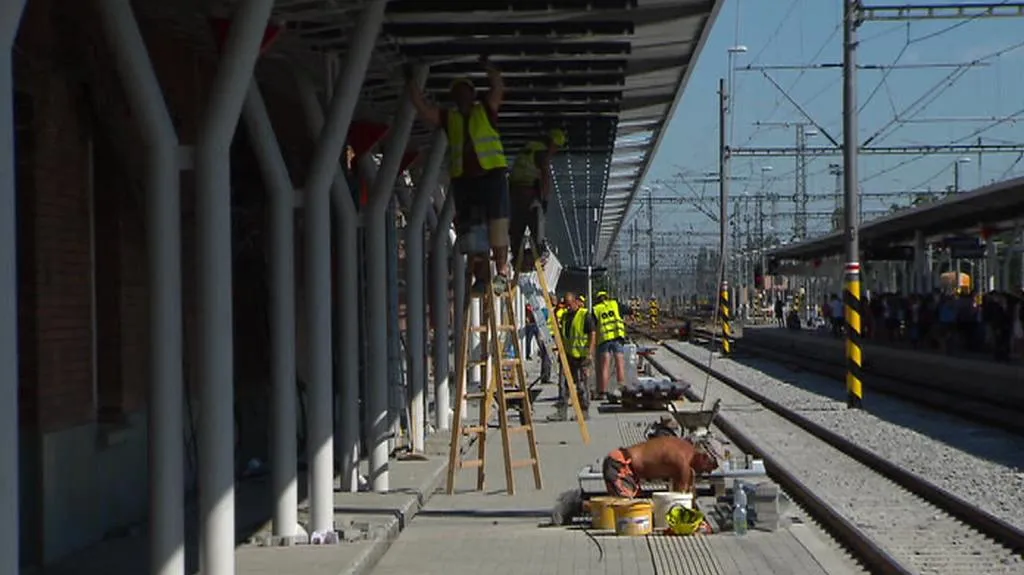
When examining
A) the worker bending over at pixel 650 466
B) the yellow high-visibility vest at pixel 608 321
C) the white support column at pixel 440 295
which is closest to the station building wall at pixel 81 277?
the worker bending over at pixel 650 466

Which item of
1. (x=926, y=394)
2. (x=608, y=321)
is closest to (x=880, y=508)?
(x=608, y=321)

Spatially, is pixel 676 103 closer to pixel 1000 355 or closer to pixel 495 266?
pixel 495 266

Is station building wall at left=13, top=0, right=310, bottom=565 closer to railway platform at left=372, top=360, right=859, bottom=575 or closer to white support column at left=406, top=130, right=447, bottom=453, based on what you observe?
railway platform at left=372, top=360, right=859, bottom=575

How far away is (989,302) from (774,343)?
77.6 ft

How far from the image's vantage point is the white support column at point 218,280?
8484 mm

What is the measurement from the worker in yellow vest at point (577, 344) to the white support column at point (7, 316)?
16321 millimetres

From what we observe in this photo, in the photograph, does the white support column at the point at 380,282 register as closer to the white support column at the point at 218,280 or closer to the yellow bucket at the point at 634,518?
the yellow bucket at the point at 634,518

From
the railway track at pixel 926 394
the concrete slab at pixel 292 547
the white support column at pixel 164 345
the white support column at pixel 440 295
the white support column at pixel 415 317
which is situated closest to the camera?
the white support column at pixel 164 345

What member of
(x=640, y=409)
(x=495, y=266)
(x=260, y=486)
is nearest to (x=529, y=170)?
(x=495, y=266)

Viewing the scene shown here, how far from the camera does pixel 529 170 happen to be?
1424 centimetres

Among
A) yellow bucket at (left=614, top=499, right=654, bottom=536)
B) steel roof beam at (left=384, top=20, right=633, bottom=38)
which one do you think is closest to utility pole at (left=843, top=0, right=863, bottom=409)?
steel roof beam at (left=384, top=20, right=633, bottom=38)

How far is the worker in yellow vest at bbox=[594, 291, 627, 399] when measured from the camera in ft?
80.5

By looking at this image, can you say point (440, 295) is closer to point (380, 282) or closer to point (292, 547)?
point (380, 282)

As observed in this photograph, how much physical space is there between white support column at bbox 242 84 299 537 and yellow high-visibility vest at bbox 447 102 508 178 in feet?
5.46
